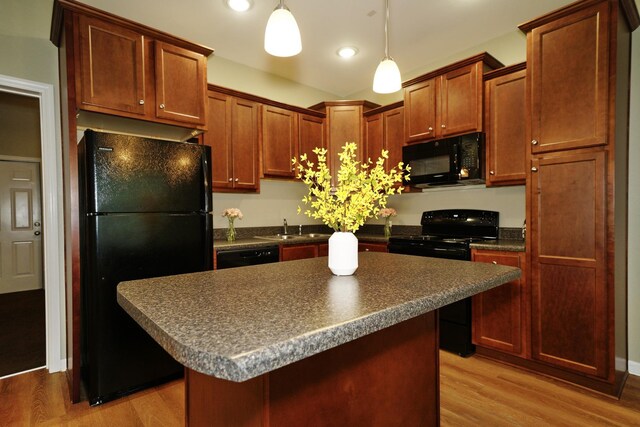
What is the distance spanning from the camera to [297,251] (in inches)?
130

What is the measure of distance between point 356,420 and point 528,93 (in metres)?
2.49

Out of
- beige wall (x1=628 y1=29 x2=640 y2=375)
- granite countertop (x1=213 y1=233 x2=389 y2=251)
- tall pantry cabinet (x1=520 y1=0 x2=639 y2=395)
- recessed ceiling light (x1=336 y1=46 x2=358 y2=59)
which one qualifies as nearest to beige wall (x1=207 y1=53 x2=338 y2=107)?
recessed ceiling light (x1=336 y1=46 x2=358 y2=59)

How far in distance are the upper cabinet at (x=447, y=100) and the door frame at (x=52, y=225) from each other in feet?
9.90

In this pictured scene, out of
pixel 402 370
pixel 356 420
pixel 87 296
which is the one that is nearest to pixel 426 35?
pixel 402 370

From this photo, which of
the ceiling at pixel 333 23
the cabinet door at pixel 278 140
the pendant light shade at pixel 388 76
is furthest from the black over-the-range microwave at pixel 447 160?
the pendant light shade at pixel 388 76

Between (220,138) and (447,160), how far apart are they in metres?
2.11

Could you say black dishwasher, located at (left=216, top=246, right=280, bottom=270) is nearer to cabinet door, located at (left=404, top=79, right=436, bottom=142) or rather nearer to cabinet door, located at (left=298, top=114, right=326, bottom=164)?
cabinet door, located at (left=298, top=114, right=326, bottom=164)

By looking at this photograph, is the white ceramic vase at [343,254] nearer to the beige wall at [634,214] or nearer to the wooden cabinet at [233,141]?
the wooden cabinet at [233,141]

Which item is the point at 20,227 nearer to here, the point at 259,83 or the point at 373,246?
the point at 259,83

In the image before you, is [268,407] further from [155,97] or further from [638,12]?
[638,12]

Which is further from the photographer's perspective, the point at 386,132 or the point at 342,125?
the point at 342,125

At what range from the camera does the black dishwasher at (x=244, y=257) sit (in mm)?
2828

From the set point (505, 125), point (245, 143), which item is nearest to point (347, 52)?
point (245, 143)

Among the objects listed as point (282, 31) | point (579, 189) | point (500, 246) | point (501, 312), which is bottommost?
point (501, 312)
